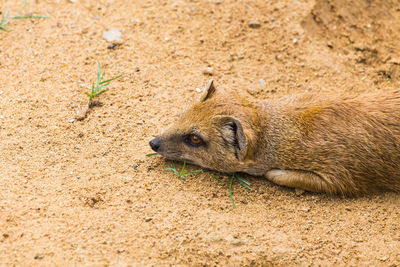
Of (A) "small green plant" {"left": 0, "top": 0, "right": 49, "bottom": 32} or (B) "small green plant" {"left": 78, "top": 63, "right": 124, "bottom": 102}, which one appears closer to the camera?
(B) "small green plant" {"left": 78, "top": 63, "right": 124, "bottom": 102}

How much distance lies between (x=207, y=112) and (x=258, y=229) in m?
1.62


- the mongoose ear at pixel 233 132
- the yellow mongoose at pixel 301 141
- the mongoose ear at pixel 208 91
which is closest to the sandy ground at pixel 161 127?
the yellow mongoose at pixel 301 141

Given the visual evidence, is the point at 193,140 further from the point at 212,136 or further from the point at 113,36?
the point at 113,36

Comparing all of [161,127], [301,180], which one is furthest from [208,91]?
[301,180]

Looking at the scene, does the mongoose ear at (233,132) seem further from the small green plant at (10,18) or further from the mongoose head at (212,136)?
the small green plant at (10,18)

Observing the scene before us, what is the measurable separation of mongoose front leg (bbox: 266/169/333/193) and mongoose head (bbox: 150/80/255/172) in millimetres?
519

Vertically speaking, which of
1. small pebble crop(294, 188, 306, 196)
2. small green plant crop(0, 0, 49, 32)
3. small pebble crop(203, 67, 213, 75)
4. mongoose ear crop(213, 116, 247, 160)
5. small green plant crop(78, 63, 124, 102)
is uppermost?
mongoose ear crop(213, 116, 247, 160)

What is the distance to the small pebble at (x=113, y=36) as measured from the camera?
25.0 feet

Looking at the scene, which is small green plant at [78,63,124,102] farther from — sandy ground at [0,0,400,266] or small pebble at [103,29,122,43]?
small pebble at [103,29,122,43]

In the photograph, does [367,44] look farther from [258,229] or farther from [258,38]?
[258,229]

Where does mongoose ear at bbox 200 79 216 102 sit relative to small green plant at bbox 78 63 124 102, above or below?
above

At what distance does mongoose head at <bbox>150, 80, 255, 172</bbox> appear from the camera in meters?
5.52

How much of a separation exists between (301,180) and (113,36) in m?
4.21

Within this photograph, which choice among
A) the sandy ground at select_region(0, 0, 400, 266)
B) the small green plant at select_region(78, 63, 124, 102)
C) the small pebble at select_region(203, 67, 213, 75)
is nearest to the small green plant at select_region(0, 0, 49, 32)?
the sandy ground at select_region(0, 0, 400, 266)
